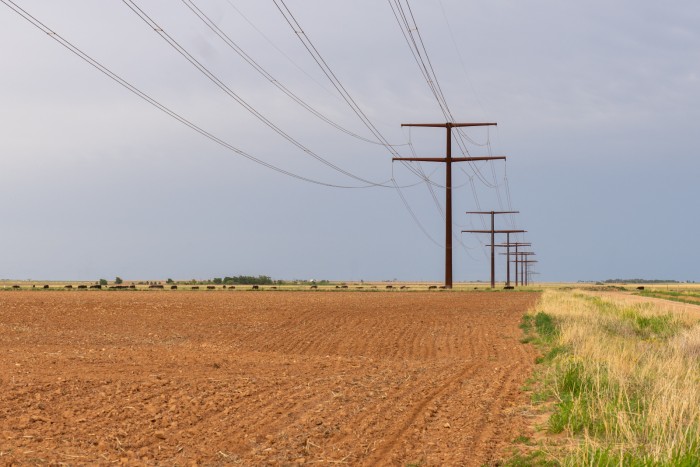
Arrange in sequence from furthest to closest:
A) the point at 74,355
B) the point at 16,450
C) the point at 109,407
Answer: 1. the point at 74,355
2. the point at 109,407
3. the point at 16,450

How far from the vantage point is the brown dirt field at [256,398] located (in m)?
10.5

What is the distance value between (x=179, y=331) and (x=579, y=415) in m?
22.5

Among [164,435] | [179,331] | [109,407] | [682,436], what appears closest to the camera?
[682,436]

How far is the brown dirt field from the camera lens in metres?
10.5

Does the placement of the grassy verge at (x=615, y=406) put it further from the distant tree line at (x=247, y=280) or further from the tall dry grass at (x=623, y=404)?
the distant tree line at (x=247, y=280)

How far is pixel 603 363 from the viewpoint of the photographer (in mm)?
15734

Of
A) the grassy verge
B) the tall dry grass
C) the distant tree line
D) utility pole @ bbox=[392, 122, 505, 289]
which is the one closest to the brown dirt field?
the grassy verge

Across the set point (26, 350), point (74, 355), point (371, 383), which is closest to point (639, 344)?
point (371, 383)

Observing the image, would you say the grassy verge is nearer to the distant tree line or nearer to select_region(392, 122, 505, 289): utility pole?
select_region(392, 122, 505, 289): utility pole

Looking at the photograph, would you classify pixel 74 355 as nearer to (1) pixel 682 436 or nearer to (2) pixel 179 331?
(2) pixel 179 331

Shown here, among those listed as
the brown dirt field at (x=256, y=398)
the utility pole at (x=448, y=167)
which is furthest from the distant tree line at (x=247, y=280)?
the brown dirt field at (x=256, y=398)

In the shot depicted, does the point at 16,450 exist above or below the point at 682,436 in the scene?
below

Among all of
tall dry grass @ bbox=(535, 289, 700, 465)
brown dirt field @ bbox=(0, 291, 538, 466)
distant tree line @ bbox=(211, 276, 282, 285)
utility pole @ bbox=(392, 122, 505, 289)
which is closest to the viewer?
tall dry grass @ bbox=(535, 289, 700, 465)

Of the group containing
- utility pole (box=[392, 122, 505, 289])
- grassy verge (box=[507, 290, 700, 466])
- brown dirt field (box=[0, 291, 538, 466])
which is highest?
utility pole (box=[392, 122, 505, 289])
